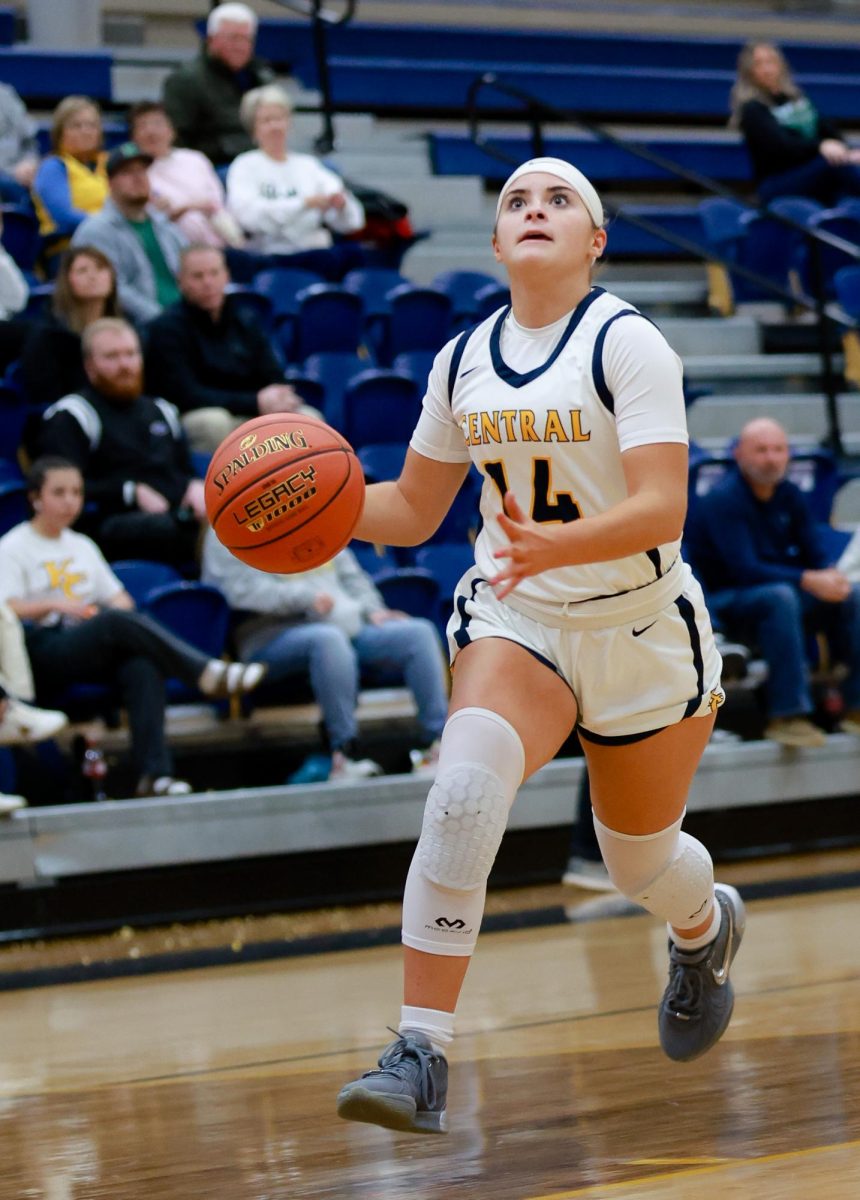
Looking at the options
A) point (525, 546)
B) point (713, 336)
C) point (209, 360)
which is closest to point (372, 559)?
point (209, 360)

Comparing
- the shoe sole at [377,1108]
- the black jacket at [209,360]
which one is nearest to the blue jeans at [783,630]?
the black jacket at [209,360]

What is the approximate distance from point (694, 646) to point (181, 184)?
577 cm

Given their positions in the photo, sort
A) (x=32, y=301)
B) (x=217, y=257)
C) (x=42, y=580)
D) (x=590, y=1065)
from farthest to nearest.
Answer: (x=32, y=301)
(x=217, y=257)
(x=42, y=580)
(x=590, y=1065)

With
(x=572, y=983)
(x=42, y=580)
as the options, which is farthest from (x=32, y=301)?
(x=572, y=983)

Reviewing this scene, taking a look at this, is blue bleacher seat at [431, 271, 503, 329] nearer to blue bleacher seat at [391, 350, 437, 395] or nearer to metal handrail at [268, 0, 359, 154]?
blue bleacher seat at [391, 350, 437, 395]

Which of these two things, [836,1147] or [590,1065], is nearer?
[836,1147]

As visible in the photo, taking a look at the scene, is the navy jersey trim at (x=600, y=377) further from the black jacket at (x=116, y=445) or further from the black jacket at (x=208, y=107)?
the black jacket at (x=208, y=107)

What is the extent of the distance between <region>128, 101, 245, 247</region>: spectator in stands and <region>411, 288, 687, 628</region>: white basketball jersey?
5263 mm

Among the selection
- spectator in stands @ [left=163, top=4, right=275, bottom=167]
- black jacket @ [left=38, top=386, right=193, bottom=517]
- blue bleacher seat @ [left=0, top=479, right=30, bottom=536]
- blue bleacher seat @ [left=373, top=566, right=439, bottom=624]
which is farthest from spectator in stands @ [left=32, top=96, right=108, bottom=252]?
blue bleacher seat @ [left=373, top=566, right=439, bottom=624]

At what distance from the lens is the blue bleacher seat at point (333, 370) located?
795 cm

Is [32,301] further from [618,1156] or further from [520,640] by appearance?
[618,1156]

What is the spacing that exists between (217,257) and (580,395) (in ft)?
14.5

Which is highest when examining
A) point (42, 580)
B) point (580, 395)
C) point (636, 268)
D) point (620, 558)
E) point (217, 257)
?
point (580, 395)

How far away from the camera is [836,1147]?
2.79m
